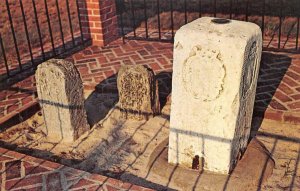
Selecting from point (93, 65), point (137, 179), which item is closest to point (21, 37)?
point (93, 65)

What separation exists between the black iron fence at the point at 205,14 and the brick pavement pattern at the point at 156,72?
13.3 inches

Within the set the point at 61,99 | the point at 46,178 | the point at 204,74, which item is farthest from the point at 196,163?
the point at 61,99

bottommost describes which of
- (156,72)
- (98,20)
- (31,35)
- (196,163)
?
(196,163)

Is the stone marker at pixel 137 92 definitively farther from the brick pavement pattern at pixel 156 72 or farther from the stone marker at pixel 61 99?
the brick pavement pattern at pixel 156 72

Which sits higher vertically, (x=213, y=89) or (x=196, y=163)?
(x=213, y=89)

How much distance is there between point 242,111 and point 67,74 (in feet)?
6.02

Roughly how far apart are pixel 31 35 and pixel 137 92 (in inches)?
172

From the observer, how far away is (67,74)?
3.96 meters

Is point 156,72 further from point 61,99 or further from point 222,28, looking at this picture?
point 222,28

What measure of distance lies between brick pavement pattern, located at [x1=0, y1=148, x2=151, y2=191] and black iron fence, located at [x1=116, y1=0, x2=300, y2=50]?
364 cm

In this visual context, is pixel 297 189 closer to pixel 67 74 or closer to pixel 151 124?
pixel 151 124

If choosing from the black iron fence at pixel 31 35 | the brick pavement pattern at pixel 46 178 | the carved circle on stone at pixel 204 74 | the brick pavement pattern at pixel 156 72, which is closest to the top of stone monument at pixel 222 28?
the carved circle on stone at pixel 204 74

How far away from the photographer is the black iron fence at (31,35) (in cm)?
631

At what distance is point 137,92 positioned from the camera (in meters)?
4.37
